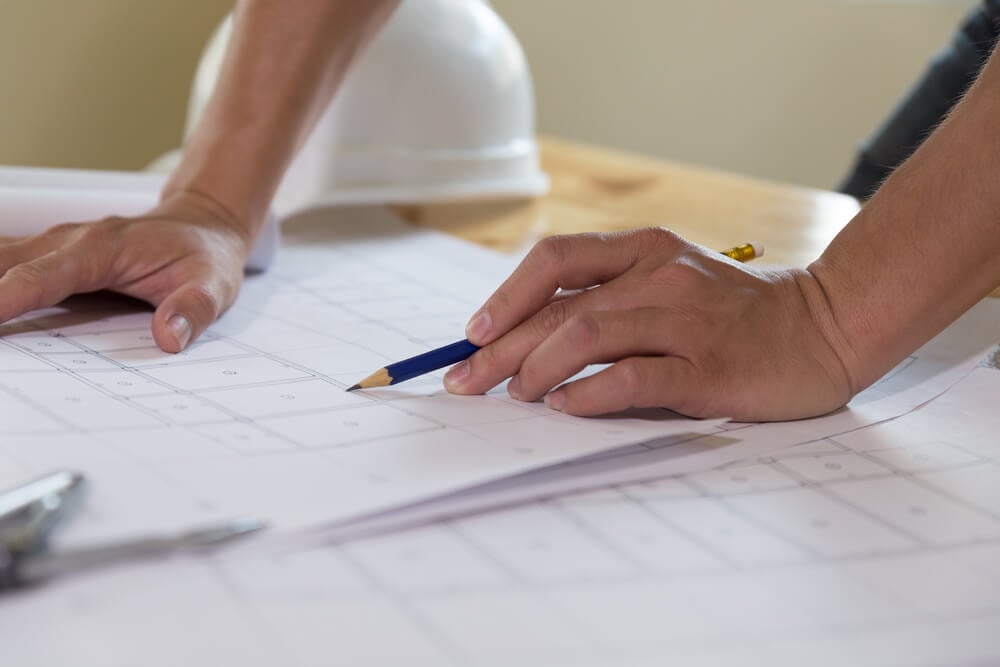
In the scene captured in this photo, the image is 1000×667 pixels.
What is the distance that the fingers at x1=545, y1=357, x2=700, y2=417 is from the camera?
0.62m

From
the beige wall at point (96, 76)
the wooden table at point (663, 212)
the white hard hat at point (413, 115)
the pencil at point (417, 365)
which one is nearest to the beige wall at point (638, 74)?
the beige wall at point (96, 76)

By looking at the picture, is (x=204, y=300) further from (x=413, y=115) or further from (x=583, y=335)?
(x=413, y=115)


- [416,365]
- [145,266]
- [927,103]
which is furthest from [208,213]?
[927,103]

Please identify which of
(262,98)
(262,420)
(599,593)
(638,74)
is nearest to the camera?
(599,593)

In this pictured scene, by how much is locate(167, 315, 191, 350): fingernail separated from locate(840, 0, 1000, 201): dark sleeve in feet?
3.11

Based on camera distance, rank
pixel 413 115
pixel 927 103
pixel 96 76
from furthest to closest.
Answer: pixel 96 76 < pixel 927 103 < pixel 413 115

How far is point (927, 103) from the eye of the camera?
1.41 m

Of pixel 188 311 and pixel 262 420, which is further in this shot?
pixel 188 311

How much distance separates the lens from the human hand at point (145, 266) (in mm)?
744

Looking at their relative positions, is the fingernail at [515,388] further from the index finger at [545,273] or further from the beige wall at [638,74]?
the beige wall at [638,74]

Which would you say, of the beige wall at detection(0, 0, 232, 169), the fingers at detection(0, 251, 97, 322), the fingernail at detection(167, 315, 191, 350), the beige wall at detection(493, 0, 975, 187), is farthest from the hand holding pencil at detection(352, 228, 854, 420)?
the beige wall at detection(493, 0, 975, 187)

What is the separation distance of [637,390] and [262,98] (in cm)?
53

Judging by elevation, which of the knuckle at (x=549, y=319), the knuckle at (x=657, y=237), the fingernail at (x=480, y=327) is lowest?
the fingernail at (x=480, y=327)

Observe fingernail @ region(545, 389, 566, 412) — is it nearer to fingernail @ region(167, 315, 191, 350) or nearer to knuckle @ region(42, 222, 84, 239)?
fingernail @ region(167, 315, 191, 350)
